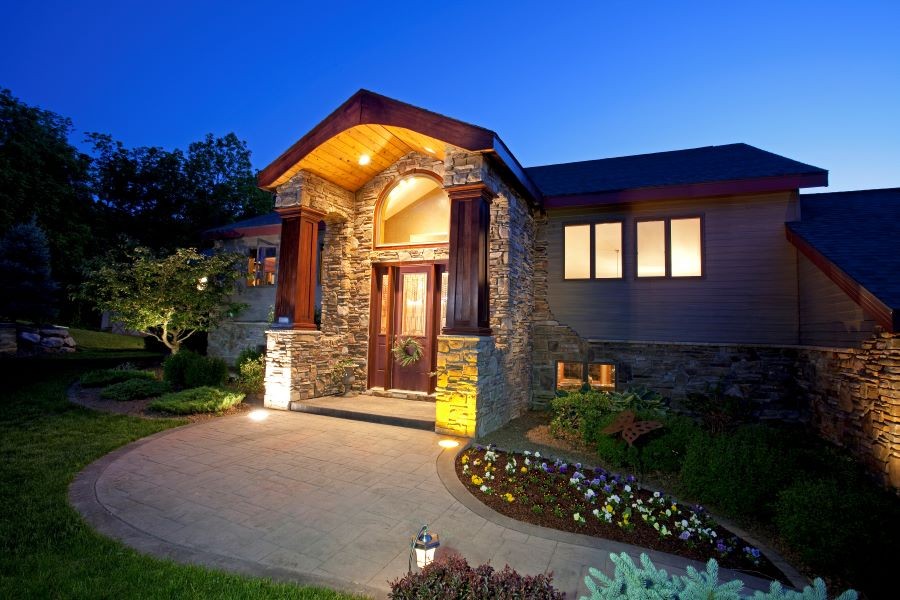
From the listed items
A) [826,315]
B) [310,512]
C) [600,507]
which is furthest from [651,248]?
[310,512]

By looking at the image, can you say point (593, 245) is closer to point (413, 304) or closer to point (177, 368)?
point (413, 304)

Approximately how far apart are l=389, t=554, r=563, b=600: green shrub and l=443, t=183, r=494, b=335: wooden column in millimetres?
4495

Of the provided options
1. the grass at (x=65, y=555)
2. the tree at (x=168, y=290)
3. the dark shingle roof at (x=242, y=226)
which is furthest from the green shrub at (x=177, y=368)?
the dark shingle roof at (x=242, y=226)

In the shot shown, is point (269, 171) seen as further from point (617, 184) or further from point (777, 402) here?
point (777, 402)

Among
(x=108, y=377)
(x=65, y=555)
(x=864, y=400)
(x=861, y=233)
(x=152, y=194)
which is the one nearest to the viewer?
(x=65, y=555)

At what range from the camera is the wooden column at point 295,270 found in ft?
27.2

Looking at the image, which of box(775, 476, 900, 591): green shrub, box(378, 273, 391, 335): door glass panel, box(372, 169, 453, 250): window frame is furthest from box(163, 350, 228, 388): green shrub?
box(775, 476, 900, 591): green shrub

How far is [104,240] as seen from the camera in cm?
1633

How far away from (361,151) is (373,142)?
330mm

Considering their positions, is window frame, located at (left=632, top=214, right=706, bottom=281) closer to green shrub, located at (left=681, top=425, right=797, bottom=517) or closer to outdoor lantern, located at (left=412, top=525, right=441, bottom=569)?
green shrub, located at (left=681, top=425, right=797, bottom=517)

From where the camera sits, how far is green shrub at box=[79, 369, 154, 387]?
9438 mm

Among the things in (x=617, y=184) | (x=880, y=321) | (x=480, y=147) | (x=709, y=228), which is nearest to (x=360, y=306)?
(x=480, y=147)

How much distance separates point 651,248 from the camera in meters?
8.83

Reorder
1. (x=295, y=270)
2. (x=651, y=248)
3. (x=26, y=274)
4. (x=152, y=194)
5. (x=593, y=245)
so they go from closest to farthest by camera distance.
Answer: (x=295, y=270) < (x=651, y=248) < (x=593, y=245) < (x=26, y=274) < (x=152, y=194)
